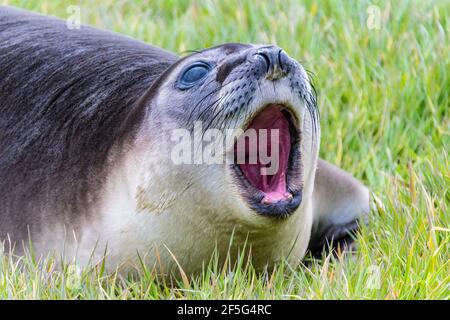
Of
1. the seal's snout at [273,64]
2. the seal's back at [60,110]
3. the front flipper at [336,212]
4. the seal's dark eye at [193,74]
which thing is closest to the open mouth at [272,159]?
the seal's snout at [273,64]

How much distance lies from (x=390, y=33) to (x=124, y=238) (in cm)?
284

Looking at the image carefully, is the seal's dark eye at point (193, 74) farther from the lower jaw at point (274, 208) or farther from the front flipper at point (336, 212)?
the front flipper at point (336, 212)

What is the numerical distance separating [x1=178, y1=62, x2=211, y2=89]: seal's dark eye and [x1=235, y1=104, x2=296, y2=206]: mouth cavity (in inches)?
11.0

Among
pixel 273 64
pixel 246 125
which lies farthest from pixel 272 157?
pixel 273 64

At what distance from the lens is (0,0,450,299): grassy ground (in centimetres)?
413

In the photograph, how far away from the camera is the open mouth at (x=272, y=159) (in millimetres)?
4188

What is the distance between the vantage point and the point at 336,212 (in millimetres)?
5250

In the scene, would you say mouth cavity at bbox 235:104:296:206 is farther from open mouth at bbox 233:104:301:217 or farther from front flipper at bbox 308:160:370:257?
front flipper at bbox 308:160:370:257

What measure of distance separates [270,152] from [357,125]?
1.90 m

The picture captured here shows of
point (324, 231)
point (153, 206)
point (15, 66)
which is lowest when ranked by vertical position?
point (324, 231)
